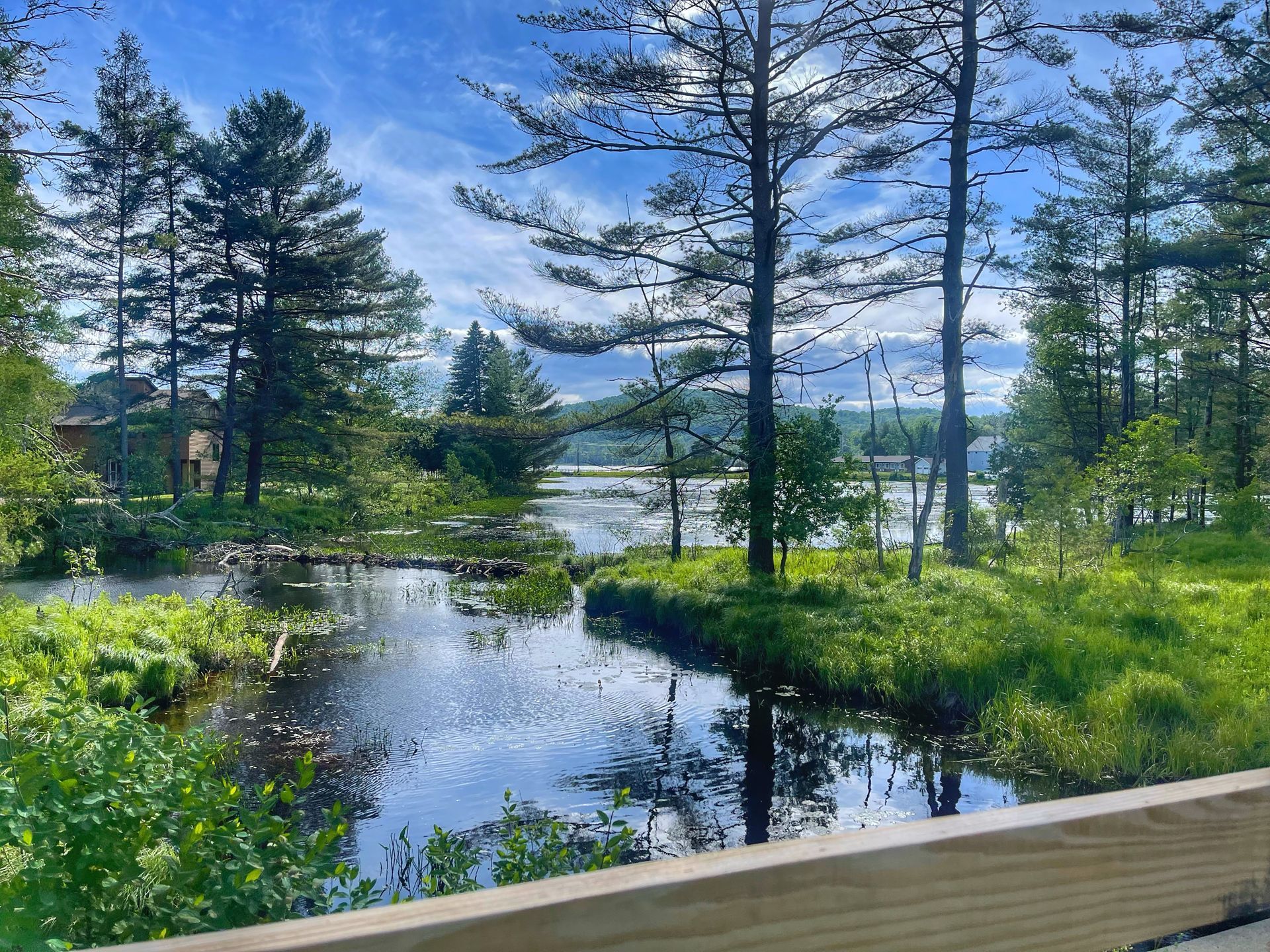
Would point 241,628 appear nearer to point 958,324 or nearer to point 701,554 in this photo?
point 701,554

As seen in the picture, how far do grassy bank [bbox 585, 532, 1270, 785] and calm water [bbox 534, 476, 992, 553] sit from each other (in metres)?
2.15

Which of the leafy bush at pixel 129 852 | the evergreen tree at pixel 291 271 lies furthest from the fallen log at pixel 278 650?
the evergreen tree at pixel 291 271

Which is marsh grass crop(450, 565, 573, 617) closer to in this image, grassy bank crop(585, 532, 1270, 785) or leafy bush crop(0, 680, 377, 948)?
grassy bank crop(585, 532, 1270, 785)

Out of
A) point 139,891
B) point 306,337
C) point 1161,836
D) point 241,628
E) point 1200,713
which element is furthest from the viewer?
point 306,337

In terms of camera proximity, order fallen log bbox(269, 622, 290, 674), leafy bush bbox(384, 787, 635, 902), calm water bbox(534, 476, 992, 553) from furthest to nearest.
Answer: calm water bbox(534, 476, 992, 553) < fallen log bbox(269, 622, 290, 674) < leafy bush bbox(384, 787, 635, 902)

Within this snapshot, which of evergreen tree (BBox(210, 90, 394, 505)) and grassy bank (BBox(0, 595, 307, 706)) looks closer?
grassy bank (BBox(0, 595, 307, 706))

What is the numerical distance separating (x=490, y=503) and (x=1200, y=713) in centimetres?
3921

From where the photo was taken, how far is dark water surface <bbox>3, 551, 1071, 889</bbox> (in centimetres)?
627

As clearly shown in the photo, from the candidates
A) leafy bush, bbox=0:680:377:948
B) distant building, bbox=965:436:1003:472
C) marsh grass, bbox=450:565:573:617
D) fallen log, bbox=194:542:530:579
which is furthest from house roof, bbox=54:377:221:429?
leafy bush, bbox=0:680:377:948

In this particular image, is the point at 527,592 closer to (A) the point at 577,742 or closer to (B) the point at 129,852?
(A) the point at 577,742

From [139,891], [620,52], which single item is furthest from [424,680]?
[620,52]

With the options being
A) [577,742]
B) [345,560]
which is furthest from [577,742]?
[345,560]

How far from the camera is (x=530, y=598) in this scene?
1543 cm

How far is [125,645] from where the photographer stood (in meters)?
9.11
